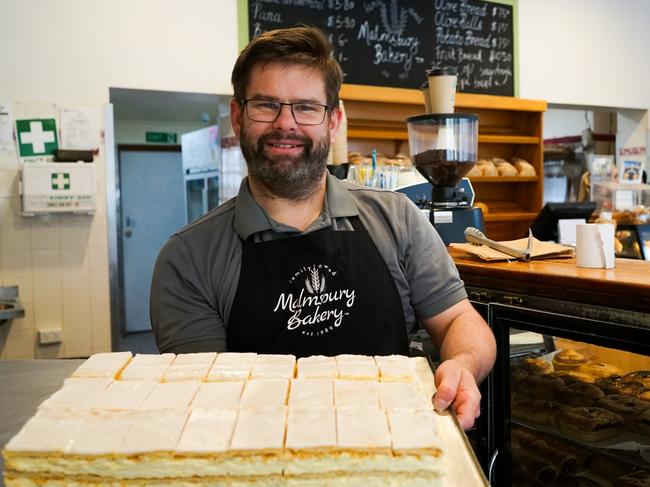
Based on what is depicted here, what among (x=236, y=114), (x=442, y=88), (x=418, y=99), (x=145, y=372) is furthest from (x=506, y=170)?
(x=145, y=372)

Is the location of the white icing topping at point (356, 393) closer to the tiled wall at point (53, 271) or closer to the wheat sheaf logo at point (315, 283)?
the wheat sheaf logo at point (315, 283)

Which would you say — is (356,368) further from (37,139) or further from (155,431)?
(37,139)

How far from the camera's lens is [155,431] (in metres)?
0.76

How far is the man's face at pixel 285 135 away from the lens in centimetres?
156

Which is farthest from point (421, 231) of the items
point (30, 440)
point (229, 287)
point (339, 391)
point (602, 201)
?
point (602, 201)

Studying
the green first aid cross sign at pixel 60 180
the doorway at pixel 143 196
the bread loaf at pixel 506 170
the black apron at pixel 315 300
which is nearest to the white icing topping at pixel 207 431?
the black apron at pixel 315 300

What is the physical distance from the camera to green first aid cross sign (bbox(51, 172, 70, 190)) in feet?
11.8

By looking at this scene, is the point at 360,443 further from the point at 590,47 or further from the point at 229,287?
the point at 590,47

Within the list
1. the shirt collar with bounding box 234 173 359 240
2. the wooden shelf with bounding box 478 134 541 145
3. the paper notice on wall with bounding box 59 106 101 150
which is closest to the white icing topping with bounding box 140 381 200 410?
the shirt collar with bounding box 234 173 359 240

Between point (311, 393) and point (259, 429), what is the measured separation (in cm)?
12

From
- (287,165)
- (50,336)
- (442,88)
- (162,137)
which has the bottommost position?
(50,336)

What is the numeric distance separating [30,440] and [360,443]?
15.8 inches

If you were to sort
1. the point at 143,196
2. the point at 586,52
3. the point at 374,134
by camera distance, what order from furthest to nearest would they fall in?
the point at 143,196, the point at 586,52, the point at 374,134

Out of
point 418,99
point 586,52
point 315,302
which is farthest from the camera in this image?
point 586,52
